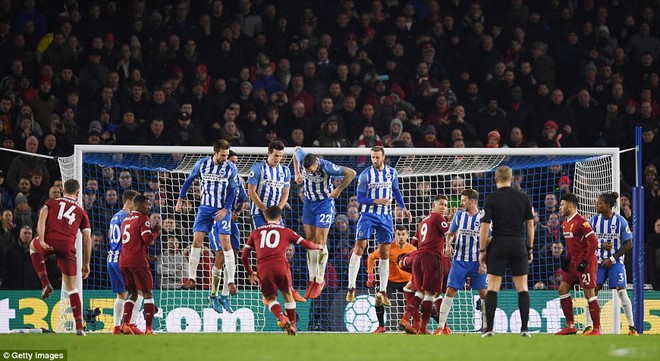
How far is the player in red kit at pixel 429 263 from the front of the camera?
48.9ft

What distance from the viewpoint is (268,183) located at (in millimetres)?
15523

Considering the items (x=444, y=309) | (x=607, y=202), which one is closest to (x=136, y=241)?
(x=444, y=309)

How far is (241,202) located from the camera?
51.5 feet

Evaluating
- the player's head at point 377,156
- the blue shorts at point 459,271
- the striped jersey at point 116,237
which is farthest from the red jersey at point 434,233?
the striped jersey at point 116,237

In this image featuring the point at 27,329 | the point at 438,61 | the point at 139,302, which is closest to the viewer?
the point at 139,302

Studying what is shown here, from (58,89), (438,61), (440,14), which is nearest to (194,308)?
(58,89)

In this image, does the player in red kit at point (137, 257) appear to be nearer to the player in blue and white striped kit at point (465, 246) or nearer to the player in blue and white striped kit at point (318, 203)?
the player in blue and white striped kit at point (318, 203)

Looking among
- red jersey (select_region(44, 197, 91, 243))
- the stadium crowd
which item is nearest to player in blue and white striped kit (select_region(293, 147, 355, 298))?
the stadium crowd

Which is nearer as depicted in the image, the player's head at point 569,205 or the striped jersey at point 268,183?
the player's head at point 569,205

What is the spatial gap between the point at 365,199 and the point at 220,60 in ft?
21.1

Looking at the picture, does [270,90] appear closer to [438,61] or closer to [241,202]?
[438,61]

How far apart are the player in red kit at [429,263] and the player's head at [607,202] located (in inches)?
88.3

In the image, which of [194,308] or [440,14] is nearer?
[194,308]

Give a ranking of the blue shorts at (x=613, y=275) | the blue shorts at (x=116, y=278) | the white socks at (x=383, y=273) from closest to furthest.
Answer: the blue shorts at (x=116, y=278) < the blue shorts at (x=613, y=275) < the white socks at (x=383, y=273)
